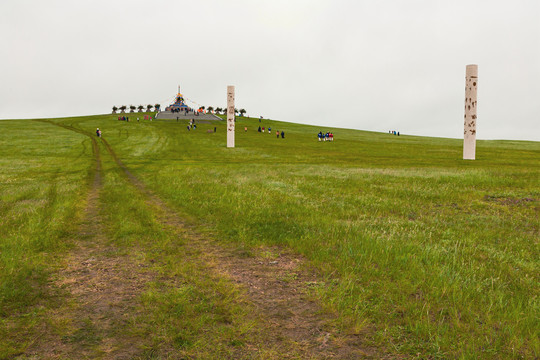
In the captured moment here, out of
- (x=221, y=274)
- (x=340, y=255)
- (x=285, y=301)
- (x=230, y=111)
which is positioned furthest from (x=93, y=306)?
(x=230, y=111)

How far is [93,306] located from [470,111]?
151 feet

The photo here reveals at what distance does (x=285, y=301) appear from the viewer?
5.93 metres

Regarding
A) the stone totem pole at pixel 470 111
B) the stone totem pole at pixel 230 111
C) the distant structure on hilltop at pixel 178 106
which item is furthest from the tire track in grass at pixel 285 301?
the distant structure on hilltop at pixel 178 106

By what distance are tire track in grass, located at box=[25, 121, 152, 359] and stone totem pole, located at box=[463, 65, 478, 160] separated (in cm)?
4172

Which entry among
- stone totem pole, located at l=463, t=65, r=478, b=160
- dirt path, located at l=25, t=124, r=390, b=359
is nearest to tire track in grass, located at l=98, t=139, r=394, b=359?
dirt path, located at l=25, t=124, r=390, b=359

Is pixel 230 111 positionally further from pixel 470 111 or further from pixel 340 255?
pixel 340 255

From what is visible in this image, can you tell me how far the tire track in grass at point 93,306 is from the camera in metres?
4.52

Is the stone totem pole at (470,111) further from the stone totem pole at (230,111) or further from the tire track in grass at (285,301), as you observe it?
the tire track in grass at (285,301)

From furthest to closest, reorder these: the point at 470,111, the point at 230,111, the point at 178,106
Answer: the point at 178,106
the point at 230,111
the point at 470,111

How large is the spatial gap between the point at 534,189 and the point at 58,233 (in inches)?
819

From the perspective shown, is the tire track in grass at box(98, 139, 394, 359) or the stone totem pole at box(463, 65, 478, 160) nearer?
the tire track in grass at box(98, 139, 394, 359)

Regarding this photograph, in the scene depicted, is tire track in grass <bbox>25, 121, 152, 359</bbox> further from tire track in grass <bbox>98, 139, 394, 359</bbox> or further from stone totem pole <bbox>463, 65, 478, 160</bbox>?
stone totem pole <bbox>463, 65, 478, 160</bbox>

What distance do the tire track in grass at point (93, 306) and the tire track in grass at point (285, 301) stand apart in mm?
1744

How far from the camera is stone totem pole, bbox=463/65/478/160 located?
4009cm
